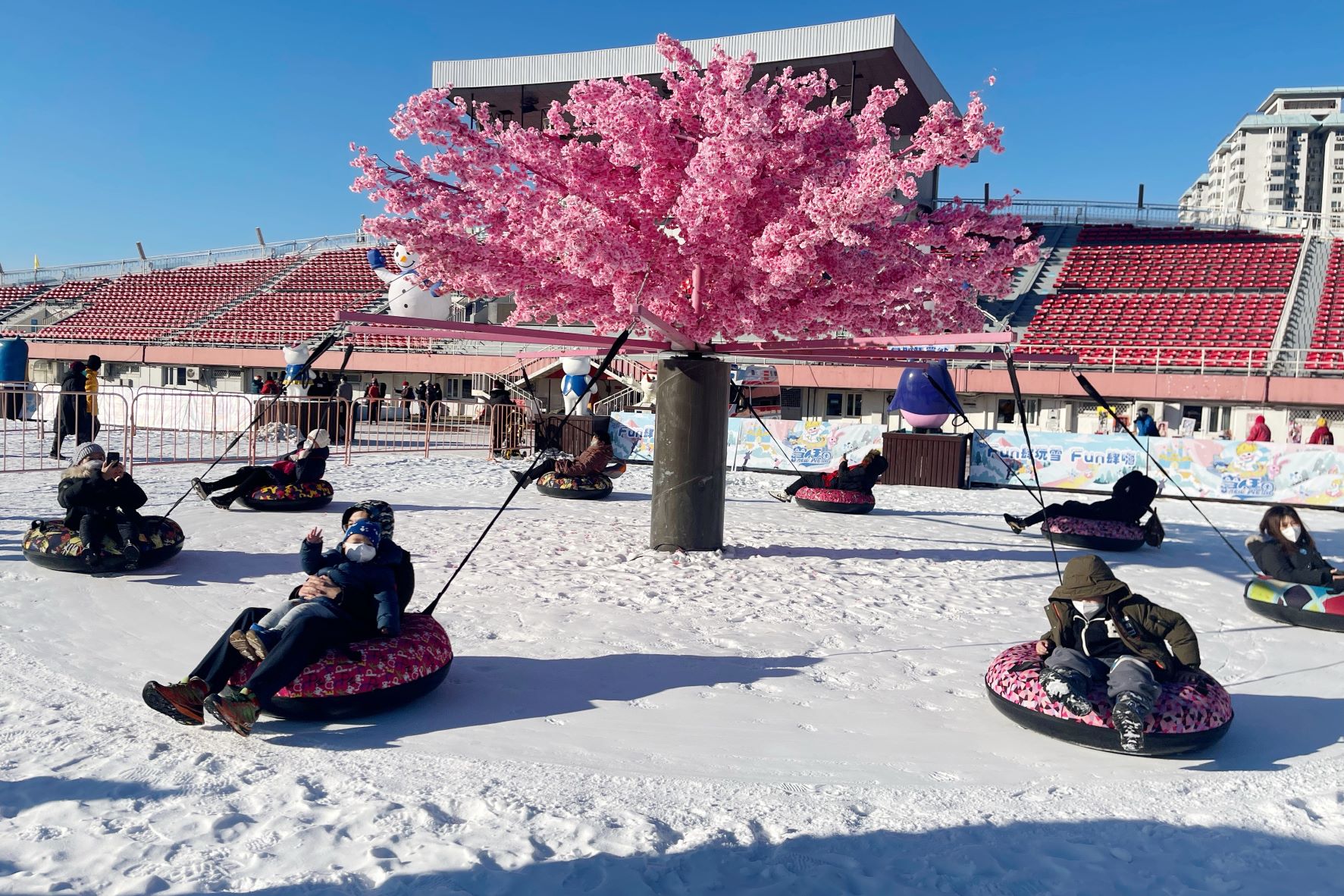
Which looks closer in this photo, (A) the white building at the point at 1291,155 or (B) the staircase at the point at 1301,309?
(B) the staircase at the point at 1301,309

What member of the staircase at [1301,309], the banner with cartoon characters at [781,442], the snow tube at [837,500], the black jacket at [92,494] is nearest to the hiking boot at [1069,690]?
the black jacket at [92,494]

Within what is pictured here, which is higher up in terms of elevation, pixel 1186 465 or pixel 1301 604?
pixel 1186 465

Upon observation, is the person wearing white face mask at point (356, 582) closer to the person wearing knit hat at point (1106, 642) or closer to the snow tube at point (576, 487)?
the person wearing knit hat at point (1106, 642)

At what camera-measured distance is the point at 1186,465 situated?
17.5 meters

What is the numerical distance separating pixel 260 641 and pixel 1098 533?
32.5 feet

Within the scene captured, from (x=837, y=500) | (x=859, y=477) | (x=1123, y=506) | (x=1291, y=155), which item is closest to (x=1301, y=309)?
(x=1123, y=506)

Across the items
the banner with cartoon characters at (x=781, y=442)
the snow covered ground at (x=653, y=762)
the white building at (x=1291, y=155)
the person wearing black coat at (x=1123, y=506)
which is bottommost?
the snow covered ground at (x=653, y=762)

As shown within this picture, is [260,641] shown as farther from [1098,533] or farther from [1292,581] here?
[1098,533]

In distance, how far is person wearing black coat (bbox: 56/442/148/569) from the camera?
8070 millimetres

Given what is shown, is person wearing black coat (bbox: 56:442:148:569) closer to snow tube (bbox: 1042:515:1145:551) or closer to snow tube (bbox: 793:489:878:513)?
snow tube (bbox: 793:489:878:513)

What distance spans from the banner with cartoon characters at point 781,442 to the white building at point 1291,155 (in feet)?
403

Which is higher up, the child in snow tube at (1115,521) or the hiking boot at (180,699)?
the child in snow tube at (1115,521)

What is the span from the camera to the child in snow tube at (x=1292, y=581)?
25.8ft

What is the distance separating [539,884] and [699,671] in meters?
2.84
